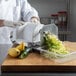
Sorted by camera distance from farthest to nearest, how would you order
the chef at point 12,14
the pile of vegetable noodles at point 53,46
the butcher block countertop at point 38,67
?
the chef at point 12,14, the pile of vegetable noodles at point 53,46, the butcher block countertop at point 38,67

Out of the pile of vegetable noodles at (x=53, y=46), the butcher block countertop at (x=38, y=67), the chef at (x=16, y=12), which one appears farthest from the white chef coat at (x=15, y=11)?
the butcher block countertop at (x=38, y=67)

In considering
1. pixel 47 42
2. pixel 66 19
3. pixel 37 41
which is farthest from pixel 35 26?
pixel 66 19

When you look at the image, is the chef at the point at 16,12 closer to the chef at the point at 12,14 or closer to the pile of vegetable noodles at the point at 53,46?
the chef at the point at 12,14

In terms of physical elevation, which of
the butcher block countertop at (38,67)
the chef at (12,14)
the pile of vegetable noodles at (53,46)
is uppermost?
the chef at (12,14)

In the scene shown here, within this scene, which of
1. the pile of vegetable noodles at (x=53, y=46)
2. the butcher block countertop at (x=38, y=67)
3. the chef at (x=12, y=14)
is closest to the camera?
the butcher block countertop at (x=38, y=67)

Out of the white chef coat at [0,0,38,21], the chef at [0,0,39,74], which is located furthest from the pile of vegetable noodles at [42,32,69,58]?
the white chef coat at [0,0,38,21]

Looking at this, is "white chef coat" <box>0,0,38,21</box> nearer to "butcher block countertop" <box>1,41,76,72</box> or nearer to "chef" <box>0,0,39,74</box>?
"chef" <box>0,0,39,74</box>

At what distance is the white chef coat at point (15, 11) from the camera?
66.2 inches

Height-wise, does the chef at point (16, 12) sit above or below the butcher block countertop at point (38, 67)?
above

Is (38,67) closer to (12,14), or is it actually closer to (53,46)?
(53,46)

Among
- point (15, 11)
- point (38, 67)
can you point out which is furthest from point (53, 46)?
point (15, 11)

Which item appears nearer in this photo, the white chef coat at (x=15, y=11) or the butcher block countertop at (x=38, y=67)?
the butcher block countertop at (x=38, y=67)

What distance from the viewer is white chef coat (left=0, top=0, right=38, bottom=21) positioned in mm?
1682

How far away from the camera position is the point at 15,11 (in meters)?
1.73
